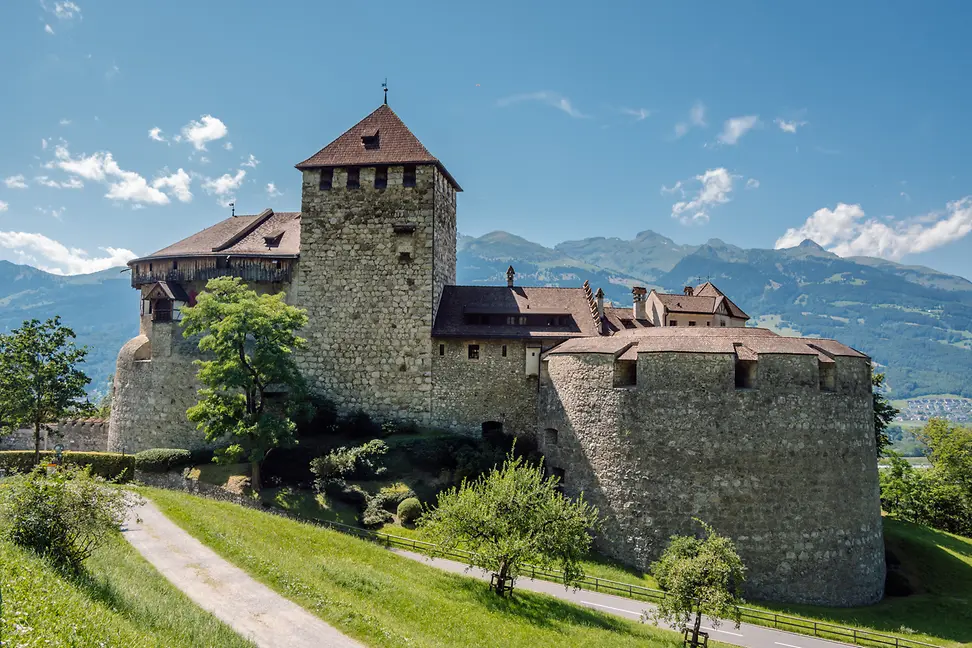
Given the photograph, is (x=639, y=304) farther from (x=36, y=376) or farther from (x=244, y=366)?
(x=36, y=376)

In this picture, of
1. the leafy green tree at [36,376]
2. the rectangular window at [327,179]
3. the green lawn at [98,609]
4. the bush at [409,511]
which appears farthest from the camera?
the rectangular window at [327,179]

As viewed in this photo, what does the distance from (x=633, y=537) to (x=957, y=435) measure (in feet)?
129

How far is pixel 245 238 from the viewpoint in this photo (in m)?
46.4

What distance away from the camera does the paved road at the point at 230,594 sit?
16969mm

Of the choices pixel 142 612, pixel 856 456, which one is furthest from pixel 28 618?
pixel 856 456

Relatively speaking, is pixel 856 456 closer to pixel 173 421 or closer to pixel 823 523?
pixel 823 523

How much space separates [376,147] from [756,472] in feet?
100.0

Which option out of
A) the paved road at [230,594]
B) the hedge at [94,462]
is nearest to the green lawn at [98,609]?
the paved road at [230,594]

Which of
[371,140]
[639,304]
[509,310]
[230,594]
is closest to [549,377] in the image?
[509,310]

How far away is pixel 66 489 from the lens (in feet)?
53.4

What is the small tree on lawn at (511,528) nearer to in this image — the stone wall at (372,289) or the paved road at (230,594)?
the paved road at (230,594)

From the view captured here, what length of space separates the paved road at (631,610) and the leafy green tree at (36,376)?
858 inches

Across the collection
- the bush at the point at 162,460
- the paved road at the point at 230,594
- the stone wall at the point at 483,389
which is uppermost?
the stone wall at the point at 483,389

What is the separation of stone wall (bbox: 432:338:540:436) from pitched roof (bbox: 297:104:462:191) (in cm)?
1231
